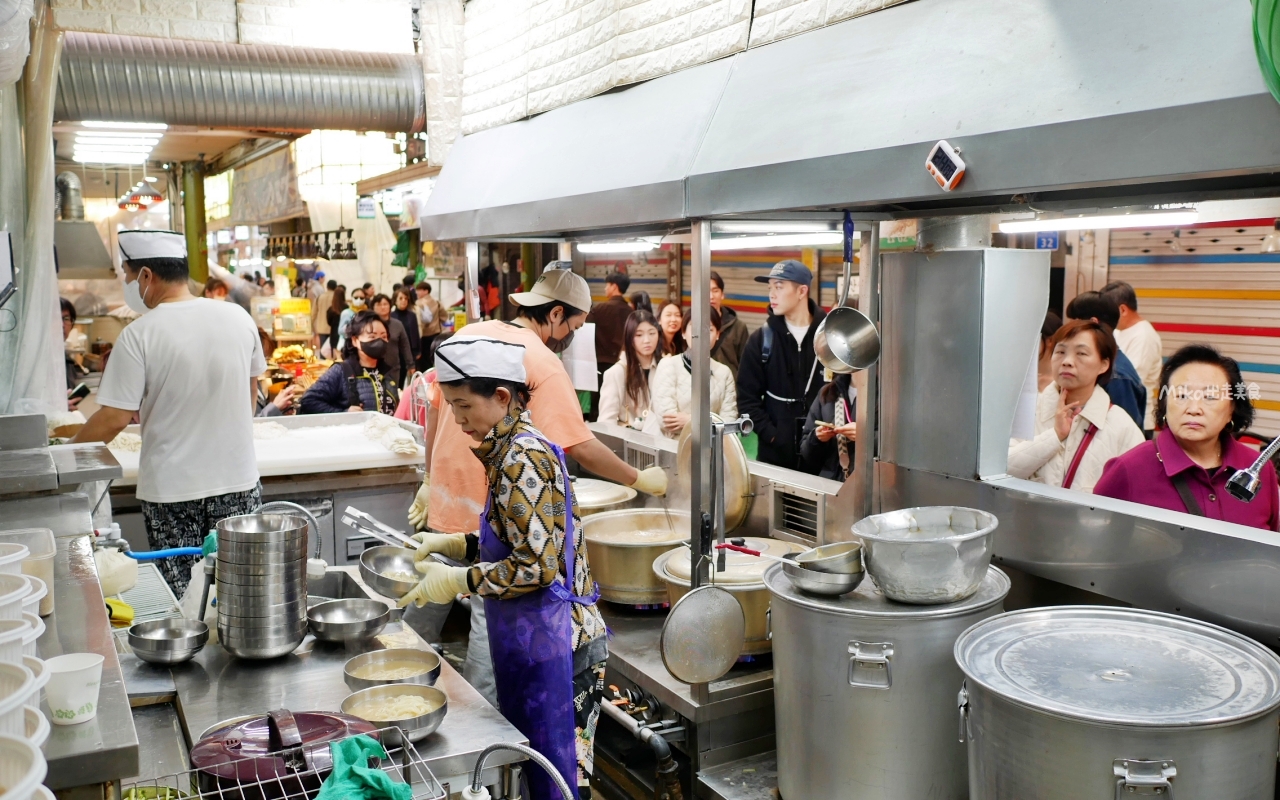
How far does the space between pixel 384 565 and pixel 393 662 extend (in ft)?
2.42

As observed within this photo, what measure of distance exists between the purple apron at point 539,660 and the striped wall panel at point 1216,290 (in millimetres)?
4538

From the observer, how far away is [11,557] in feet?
6.18

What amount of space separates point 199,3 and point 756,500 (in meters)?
4.91

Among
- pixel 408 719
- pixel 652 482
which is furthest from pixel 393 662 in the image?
pixel 652 482

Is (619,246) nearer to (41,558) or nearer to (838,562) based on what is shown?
(838,562)

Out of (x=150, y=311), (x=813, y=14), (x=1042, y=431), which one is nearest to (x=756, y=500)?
(x=1042, y=431)

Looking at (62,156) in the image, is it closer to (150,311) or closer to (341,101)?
(341,101)

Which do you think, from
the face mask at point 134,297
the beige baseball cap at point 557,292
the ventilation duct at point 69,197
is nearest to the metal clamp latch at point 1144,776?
the beige baseball cap at point 557,292

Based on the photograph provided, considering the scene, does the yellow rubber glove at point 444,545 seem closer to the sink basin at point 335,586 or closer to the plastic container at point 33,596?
the sink basin at point 335,586

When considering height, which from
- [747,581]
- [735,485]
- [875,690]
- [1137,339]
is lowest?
[875,690]

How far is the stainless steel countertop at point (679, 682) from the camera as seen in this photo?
3115 millimetres

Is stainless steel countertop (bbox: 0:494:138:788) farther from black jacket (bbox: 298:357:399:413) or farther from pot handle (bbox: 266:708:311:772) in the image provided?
black jacket (bbox: 298:357:399:413)

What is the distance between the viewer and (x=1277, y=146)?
1.72 m

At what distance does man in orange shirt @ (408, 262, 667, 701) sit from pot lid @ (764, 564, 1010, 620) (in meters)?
0.96
